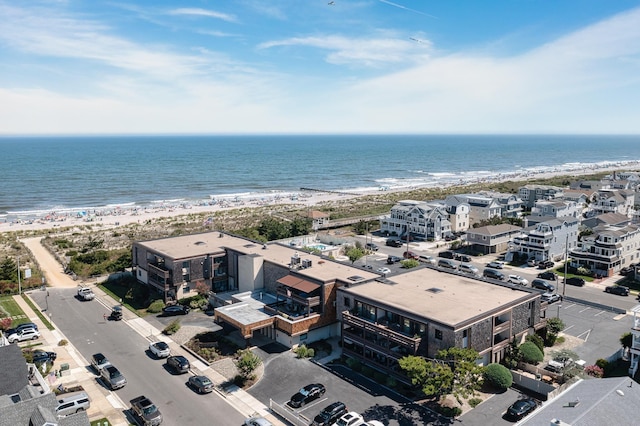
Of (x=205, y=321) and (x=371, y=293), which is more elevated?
(x=371, y=293)

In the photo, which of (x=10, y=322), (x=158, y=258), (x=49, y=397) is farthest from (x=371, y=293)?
(x=10, y=322)

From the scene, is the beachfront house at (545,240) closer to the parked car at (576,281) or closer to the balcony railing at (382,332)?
the parked car at (576,281)

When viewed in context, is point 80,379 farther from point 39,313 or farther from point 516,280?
point 516,280

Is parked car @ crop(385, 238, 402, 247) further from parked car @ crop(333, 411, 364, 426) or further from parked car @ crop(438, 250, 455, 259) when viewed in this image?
parked car @ crop(333, 411, 364, 426)

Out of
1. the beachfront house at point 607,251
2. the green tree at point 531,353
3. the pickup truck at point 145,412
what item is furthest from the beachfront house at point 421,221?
the pickup truck at point 145,412

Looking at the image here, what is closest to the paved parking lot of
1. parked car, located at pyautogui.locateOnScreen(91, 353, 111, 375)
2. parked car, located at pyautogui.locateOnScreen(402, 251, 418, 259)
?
parked car, located at pyautogui.locateOnScreen(402, 251, 418, 259)

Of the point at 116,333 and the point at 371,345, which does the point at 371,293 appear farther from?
the point at 116,333
